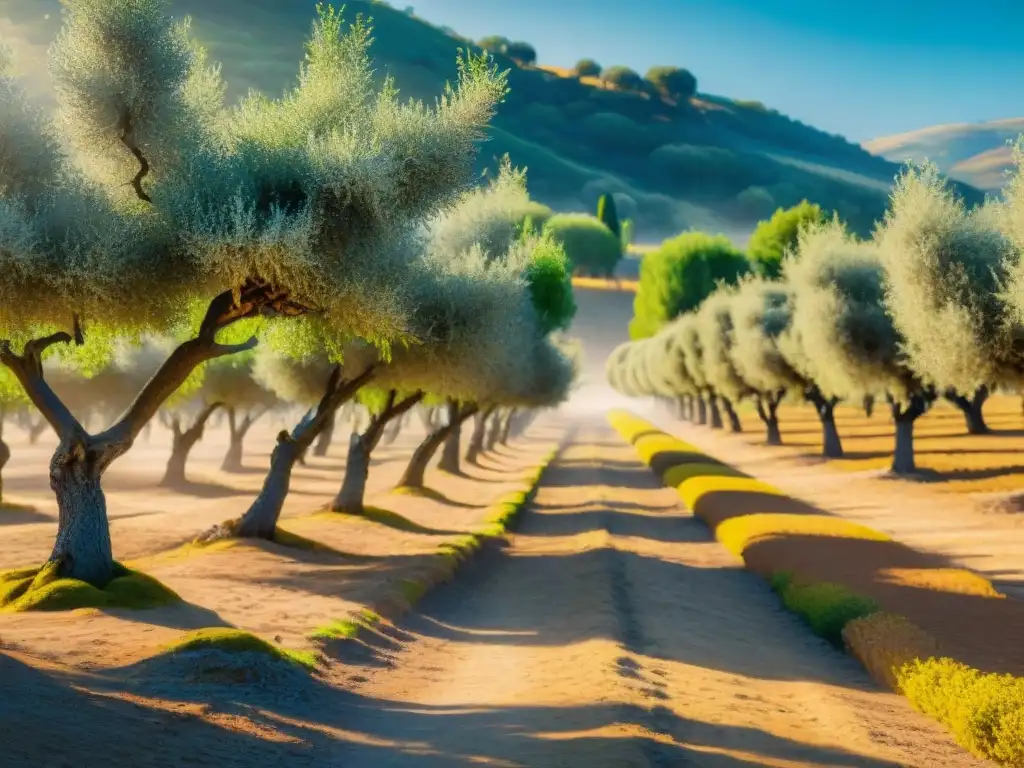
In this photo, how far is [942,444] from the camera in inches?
2057

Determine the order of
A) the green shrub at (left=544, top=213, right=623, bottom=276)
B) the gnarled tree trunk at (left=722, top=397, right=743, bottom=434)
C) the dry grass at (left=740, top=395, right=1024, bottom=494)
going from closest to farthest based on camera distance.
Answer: the dry grass at (left=740, top=395, right=1024, bottom=494) < the gnarled tree trunk at (left=722, top=397, right=743, bottom=434) < the green shrub at (left=544, top=213, right=623, bottom=276)

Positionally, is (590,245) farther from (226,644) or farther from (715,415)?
(226,644)

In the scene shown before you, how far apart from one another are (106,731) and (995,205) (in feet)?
91.3

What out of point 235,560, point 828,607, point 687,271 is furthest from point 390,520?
point 687,271

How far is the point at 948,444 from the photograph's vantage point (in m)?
52.0

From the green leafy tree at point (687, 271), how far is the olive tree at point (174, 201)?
328 ft

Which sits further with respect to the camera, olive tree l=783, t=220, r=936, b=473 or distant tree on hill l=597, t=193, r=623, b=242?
distant tree on hill l=597, t=193, r=623, b=242

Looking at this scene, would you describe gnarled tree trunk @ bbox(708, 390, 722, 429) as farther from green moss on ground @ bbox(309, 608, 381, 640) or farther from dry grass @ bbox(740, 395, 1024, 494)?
green moss on ground @ bbox(309, 608, 381, 640)

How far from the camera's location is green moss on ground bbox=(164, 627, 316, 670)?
12.8 meters

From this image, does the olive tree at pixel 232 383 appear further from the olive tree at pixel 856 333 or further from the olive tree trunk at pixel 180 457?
the olive tree at pixel 856 333

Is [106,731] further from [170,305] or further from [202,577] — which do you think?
[202,577]

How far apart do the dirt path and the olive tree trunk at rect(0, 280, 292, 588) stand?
15.3ft

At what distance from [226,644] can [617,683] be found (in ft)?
15.1

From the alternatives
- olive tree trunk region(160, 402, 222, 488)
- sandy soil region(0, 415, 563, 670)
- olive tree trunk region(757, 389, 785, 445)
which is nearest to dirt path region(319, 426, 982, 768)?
sandy soil region(0, 415, 563, 670)
